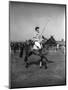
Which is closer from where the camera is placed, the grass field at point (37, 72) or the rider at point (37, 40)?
the grass field at point (37, 72)

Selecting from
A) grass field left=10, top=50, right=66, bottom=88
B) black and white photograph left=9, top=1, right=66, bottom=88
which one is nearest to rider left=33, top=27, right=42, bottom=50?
black and white photograph left=9, top=1, right=66, bottom=88

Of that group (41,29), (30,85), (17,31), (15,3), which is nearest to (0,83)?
(30,85)

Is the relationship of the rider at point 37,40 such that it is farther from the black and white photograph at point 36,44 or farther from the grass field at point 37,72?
the grass field at point 37,72

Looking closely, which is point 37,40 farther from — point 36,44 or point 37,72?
point 37,72

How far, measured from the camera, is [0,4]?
3789 millimetres

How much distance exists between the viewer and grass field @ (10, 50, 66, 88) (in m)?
3.77

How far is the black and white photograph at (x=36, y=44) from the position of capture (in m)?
3.77

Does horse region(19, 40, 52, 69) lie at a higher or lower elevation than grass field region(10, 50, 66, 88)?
higher

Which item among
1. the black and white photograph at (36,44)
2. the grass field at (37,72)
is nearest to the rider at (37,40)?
the black and white photograph at (36,44)

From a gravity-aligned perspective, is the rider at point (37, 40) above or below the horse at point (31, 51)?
above

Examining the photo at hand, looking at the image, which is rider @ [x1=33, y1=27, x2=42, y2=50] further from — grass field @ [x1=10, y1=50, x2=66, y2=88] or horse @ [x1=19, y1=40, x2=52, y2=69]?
grass field @ [x1=10, y1=50, x2=66, y2=88]

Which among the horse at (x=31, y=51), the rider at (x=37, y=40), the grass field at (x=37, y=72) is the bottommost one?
the grass field at (x=37, y=72)

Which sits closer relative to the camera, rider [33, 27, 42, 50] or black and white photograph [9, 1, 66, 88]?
black and white photograph [9, 1, 66, 88]

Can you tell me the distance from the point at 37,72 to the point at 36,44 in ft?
1.76
